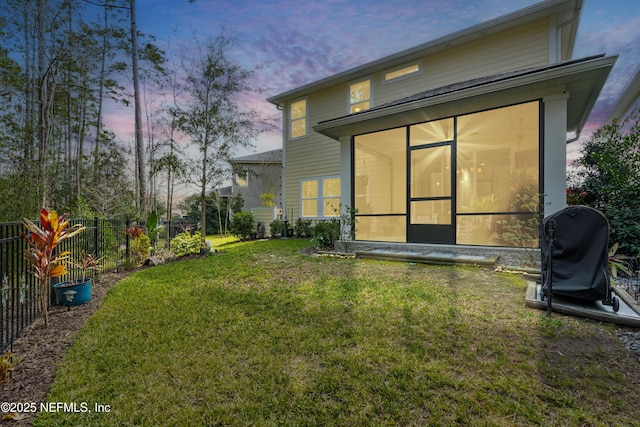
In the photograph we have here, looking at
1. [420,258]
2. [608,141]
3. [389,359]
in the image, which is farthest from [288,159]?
[389,359]

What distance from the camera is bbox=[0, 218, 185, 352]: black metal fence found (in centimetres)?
258

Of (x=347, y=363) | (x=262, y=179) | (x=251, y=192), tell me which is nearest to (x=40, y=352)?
(x=347, y=363)

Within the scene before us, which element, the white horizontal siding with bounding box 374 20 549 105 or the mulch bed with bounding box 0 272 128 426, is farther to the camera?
the white horizontal siding with bounding box 374 20 549 105

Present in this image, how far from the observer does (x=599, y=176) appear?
6953 mm

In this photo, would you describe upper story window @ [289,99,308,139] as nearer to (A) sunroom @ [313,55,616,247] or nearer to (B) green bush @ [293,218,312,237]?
(B) green bush @ [293,218,312,237]

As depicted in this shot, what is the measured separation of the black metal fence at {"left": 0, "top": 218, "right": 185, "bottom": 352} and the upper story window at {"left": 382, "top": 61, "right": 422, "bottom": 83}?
27.7 ft

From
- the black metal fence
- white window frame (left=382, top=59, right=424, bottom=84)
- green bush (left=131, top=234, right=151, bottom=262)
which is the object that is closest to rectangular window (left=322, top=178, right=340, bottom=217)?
white window frame (left=382, top=59, right=424, bottom=84)

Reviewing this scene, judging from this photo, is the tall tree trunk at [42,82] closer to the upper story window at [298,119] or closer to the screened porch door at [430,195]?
the upper story window at [298,119]

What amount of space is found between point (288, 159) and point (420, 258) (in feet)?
24.3

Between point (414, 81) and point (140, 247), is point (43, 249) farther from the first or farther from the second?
point (414, 81)

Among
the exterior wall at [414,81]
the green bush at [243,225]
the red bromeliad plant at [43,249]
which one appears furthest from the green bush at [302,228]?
the red bromeliad plant at [43,249]

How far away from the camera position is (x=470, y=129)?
618 cm

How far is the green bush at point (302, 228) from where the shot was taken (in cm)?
1062

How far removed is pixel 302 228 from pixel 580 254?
8360 millimetres
